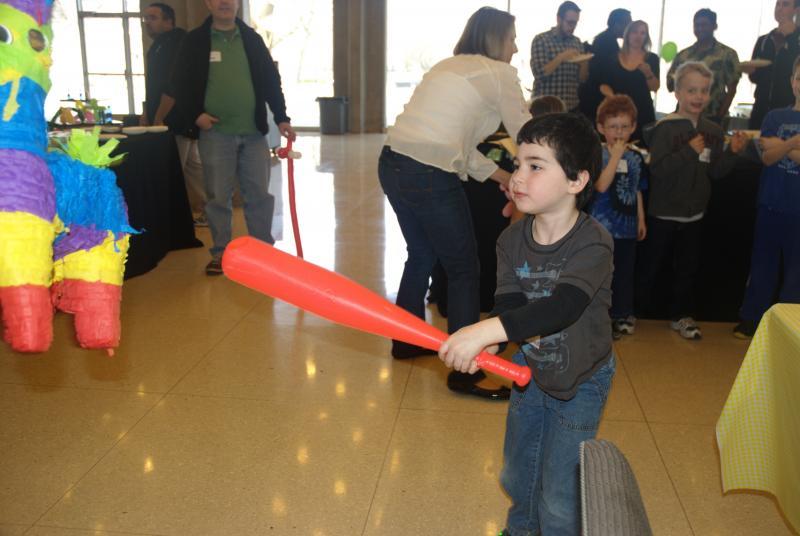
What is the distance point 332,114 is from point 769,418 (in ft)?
40.7

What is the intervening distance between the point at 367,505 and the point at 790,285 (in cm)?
199

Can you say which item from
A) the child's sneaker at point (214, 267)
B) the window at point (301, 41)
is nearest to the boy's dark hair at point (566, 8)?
the child's sneaker at point (214, 267)

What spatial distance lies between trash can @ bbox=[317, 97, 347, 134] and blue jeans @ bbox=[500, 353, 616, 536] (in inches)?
479

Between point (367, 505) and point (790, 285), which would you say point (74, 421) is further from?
point (790, 285)

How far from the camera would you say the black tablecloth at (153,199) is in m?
3.88

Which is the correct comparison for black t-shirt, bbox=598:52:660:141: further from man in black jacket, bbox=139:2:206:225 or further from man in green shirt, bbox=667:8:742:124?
man in black jacket, bbox=139:2:206:225

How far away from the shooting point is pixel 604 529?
1.76 feet

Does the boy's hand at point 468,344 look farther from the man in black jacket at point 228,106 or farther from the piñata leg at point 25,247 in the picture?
the man in black jacket at point 228,106

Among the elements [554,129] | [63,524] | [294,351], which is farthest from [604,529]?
[294,351]

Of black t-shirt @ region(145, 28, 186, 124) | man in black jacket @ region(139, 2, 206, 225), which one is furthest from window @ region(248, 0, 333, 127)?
black t-shirt @ region(145, 28, 186, 124)

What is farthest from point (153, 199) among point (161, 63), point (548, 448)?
point (548, 448)

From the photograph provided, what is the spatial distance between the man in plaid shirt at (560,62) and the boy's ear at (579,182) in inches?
154

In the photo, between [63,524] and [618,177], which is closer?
[63,524]

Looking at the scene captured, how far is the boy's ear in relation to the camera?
1.39 meters
